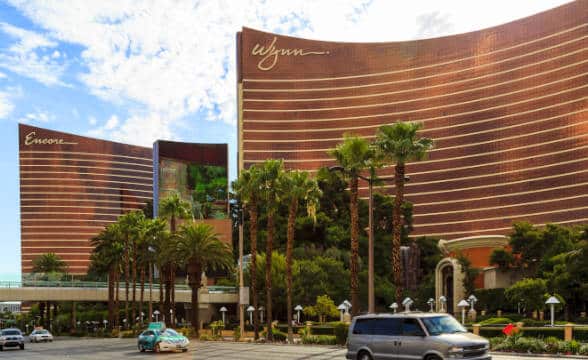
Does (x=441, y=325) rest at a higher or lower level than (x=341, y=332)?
higher

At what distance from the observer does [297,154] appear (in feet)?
543

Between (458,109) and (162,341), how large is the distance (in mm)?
119778

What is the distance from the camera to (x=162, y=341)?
4153 centimetres

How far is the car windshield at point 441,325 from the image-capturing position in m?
23.6

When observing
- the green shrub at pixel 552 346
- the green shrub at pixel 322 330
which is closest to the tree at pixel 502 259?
the green shrub at pixel 322 330

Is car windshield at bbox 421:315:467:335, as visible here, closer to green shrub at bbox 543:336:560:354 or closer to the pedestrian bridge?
green shrub at bbox 543:336:560:354

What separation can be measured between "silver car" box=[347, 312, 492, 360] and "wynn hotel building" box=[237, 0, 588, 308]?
9505cm

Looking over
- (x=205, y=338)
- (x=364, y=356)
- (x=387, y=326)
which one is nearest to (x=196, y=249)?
(x=205, y=338)

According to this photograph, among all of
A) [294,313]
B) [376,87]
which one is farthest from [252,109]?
[294,313]

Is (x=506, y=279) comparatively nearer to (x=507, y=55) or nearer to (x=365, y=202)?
(x=365, y=202)

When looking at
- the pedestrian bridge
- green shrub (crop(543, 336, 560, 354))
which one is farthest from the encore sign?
green shrub (crop(543, 336, 560, 354))

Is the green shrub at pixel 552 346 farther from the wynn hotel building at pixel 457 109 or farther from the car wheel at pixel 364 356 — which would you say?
the wynn hotel building at pixel 457 109

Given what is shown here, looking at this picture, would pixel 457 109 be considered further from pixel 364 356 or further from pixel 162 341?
pixel 364 356

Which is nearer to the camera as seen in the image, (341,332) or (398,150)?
(341,332)
